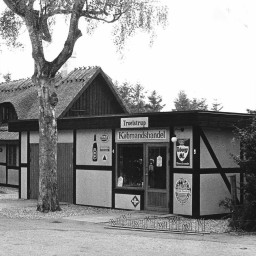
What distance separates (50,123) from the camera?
18.5 metres

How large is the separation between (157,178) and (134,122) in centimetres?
176

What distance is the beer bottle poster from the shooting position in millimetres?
17234

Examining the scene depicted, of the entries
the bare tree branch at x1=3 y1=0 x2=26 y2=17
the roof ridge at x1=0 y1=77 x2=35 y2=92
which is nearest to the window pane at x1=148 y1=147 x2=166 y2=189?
the bare tree branch at x1=3 y1=0 x2=26 y2=17

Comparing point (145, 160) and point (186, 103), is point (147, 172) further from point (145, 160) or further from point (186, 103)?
point (186, 103)

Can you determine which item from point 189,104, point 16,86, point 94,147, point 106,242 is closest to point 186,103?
point 189,104

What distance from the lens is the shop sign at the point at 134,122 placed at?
18.0 m

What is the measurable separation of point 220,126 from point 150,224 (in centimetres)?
361

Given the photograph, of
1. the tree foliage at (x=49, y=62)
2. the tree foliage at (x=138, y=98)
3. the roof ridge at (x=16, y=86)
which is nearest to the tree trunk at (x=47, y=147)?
the tree foliage at (x=49, y=62)

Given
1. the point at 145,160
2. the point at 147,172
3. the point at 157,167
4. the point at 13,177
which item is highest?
the point at 145,160

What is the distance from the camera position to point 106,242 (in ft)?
39.9

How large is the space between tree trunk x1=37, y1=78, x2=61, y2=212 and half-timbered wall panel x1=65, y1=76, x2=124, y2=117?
32.3 ft

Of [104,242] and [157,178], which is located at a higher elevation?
[157,178]

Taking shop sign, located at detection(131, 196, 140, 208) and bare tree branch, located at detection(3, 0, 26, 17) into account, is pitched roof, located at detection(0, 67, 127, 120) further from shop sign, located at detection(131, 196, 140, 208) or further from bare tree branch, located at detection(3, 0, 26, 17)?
shop sign, located at detection(131, 196, 140, 208)

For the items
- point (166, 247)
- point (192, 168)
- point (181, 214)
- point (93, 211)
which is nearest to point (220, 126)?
point (192, 168)
